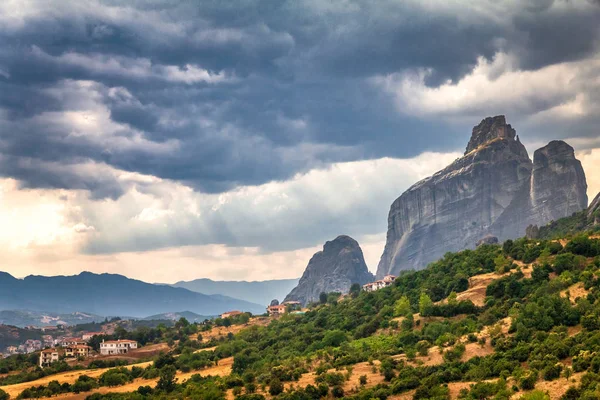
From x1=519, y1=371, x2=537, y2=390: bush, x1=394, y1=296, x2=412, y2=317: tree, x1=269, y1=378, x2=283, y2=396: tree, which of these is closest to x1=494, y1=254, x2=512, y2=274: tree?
x1=394, y1=296, x2=412, y2=317: tree

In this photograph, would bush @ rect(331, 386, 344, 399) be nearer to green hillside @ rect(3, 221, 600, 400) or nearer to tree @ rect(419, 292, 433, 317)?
green hillside @ rect(3, 221, 600, 400)

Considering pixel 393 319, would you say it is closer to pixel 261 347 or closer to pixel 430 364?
pixel 261 347

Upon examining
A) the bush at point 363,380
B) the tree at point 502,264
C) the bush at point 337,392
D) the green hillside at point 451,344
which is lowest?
the bush at point 337,392

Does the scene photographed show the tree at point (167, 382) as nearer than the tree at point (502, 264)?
Yes

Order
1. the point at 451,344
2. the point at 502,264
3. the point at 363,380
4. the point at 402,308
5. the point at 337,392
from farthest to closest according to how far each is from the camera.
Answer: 1. the point at 502,264
2. the point at 402,308
3. the point at 451,344
4. the point at 363,380
5. the point at 337,392

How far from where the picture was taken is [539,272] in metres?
139

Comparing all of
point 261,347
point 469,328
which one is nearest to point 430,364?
point 469,328

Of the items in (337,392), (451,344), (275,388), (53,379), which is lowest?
(337,392)

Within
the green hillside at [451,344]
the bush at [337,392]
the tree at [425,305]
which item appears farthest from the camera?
the tree at [425,305]

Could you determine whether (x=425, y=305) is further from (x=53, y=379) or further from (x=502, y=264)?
(x=53, y=379)

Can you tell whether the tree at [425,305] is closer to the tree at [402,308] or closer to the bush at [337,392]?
the tree at [402,308]

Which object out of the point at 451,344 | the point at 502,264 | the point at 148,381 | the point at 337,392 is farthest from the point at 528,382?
the point at 148,381

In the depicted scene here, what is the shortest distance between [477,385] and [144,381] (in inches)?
2914

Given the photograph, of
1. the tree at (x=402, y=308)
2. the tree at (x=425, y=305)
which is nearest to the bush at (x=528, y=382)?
the tree at (x=425, y=305)
